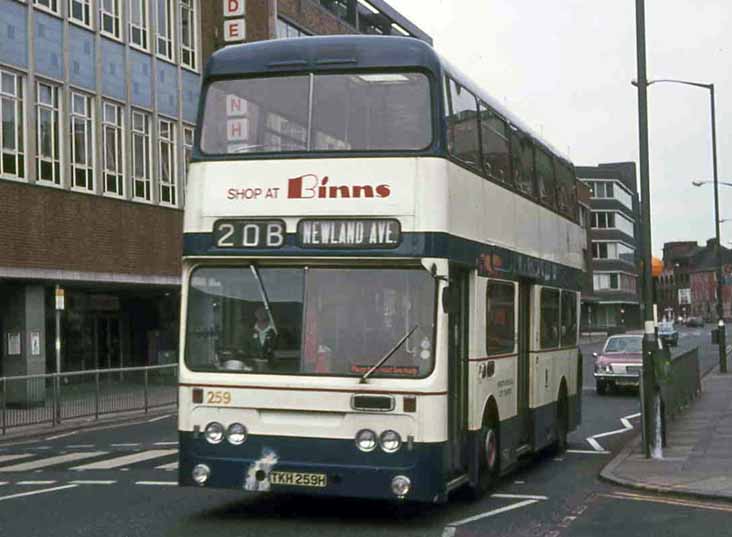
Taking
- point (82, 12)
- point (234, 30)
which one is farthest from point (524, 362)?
point (234, 30)

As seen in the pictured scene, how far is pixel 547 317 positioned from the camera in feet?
54.6

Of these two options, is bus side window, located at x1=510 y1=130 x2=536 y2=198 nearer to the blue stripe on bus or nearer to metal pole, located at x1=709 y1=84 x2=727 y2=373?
the blue stripe on bus

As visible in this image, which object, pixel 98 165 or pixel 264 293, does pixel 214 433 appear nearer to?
pixel 264 293

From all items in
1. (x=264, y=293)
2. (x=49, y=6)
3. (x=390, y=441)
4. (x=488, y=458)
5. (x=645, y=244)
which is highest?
(x=49, y=6)

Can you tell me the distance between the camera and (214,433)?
11047 millimetres

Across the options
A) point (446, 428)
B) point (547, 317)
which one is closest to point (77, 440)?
point (547, 317)

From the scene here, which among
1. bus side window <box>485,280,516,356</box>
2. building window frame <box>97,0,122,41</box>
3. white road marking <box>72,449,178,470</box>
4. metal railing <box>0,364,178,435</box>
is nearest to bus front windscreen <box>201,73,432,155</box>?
bus side window <box>485,280,516,356</box>

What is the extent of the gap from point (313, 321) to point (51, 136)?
22.7m

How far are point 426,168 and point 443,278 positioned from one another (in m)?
0.98

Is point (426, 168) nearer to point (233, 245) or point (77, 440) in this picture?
point (233, 245)

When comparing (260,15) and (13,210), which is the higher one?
(260,15)

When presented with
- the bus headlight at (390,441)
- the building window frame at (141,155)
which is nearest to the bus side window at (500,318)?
the bus headlight at (390,441)

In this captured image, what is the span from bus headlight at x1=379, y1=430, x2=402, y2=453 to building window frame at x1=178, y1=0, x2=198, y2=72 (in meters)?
29.8

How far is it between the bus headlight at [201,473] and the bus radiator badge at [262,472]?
36cm
